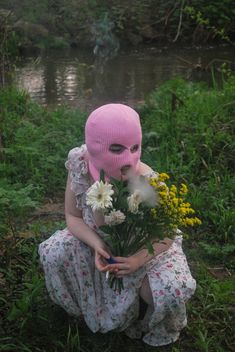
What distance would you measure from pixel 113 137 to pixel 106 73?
5.77 m

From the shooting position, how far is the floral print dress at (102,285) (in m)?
2.28

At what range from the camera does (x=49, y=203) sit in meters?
3.77

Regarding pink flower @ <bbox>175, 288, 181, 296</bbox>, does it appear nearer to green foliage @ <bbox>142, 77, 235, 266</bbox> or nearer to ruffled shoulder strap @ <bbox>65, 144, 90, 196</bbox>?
ruffled shoulder strap @ <bbox>65, 144, 90, 196</bbox>

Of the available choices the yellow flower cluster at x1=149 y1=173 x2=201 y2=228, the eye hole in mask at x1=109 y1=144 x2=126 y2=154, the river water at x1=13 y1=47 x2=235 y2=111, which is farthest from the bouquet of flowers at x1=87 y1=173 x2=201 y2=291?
the river water at x1=13 y1=47 x2=235 y2=111

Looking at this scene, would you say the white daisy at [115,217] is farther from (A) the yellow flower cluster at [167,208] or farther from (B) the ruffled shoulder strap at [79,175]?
(B) the ruffled shoulder strap at [79,175]

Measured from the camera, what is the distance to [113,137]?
2.12 meters

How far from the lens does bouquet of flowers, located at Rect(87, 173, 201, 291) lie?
2.00 meters

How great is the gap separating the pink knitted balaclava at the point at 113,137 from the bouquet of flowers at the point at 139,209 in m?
0.08

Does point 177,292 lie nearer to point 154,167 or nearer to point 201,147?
point 154,167

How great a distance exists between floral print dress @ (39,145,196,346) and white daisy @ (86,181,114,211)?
37 cm

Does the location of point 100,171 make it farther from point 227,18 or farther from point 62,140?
point 227,18

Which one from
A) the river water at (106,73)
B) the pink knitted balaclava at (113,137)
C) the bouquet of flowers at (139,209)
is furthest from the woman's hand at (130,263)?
the river water at (106,73)

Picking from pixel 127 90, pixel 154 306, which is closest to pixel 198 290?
pixel 154 306

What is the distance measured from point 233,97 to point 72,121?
1.31 metres
